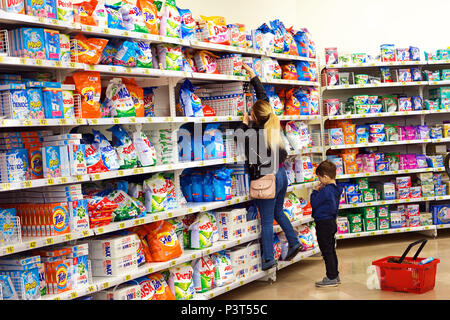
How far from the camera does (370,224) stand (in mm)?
8055

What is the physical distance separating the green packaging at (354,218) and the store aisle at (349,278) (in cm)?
33

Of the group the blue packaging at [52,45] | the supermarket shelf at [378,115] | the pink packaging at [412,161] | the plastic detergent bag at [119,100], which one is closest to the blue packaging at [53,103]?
the blue packaging at [52,45]

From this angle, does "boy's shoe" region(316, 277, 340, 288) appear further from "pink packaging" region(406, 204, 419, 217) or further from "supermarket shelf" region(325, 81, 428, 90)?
"supermarket shelf" region(325, 81, 428, 90)

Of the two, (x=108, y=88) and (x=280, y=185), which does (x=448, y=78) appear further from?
(x=108, y=88)

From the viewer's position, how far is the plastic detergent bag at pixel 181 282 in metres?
4.98

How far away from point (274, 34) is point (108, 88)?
2469mm

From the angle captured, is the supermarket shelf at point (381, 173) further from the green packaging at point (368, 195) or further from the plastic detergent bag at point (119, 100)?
the plastic detergent bag at point (119, 100)

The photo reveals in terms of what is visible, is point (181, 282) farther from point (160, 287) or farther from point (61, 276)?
point (61, 276)

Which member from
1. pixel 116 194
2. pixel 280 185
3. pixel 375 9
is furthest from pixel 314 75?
pixel 116 194

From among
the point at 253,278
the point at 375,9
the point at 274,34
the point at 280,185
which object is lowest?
the point at 253,278

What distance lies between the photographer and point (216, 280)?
17.8 ft

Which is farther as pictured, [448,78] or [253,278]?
[448,78]
